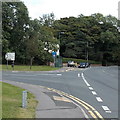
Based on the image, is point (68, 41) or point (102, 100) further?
point (68, 41)

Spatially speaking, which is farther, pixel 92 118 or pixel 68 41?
pixel 68 41

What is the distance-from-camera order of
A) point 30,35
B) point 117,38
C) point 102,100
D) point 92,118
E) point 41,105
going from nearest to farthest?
point 92,118 < point 41,105 < point 102,100 < point 30,35 < point 117,38

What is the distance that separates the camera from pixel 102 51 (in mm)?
84938

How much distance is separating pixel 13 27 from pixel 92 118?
48368 millimetres

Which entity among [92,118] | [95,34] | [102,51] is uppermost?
[95,34]

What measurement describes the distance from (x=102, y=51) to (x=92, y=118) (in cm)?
7849

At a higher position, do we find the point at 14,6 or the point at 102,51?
the point at 14,6

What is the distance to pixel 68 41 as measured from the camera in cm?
8150

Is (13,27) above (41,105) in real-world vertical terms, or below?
above

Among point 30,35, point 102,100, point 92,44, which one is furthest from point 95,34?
point 102,100

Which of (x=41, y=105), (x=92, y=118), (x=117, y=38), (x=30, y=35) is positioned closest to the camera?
(x=92, y=118)

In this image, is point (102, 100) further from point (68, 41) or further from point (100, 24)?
point (100, 24)

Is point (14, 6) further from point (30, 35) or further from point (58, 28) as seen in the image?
point (58, 28)

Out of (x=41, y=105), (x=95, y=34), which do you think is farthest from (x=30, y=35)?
(x=41, y=105)
